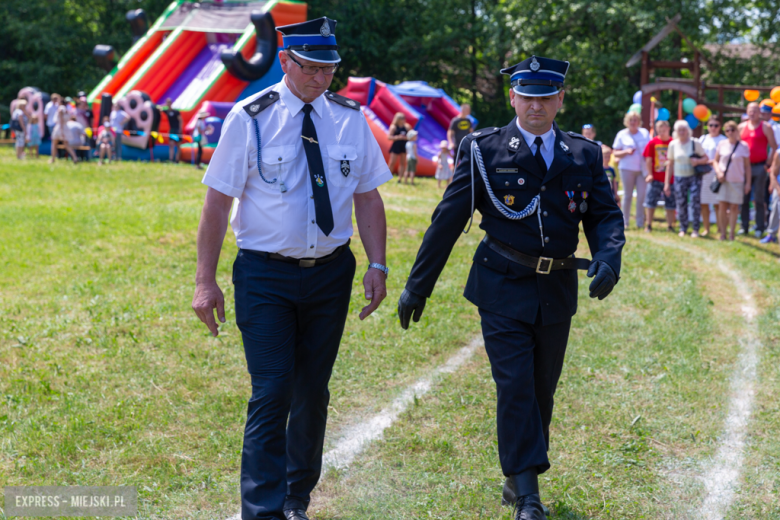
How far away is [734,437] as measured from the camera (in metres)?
5.06

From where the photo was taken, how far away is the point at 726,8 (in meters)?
25.8

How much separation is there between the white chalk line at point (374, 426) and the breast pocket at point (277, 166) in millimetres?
1595

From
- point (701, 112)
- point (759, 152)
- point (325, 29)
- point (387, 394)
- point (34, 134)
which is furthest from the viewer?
point (34, 134)

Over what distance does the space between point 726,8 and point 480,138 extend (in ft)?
83.0

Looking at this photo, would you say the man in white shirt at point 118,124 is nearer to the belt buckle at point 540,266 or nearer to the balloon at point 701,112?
the balloon at point 701,112

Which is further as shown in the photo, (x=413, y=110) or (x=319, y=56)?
(x=413, y=110)

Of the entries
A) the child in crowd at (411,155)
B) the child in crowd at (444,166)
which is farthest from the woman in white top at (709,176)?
the child in crowd at (411,155)

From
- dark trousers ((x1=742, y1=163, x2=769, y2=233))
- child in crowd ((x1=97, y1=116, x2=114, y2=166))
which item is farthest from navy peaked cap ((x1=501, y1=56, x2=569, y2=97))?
child in crowd ((x1=97, y1=116, x2=114, y2=166))

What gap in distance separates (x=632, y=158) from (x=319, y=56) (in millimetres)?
11206

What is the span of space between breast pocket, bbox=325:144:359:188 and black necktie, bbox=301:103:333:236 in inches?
2.4

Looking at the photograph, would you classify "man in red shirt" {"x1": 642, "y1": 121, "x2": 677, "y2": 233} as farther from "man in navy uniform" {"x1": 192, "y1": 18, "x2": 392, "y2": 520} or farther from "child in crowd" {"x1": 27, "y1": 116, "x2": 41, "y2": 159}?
"child in crowd" {"x1": 27, "y1": 116, "x2": 41, "y2": 159}

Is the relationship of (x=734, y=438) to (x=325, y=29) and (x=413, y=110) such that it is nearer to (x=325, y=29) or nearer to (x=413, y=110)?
(x=325, y=29)

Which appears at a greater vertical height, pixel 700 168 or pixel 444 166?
pixel 700 168

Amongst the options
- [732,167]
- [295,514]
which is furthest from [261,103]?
[732,167]
